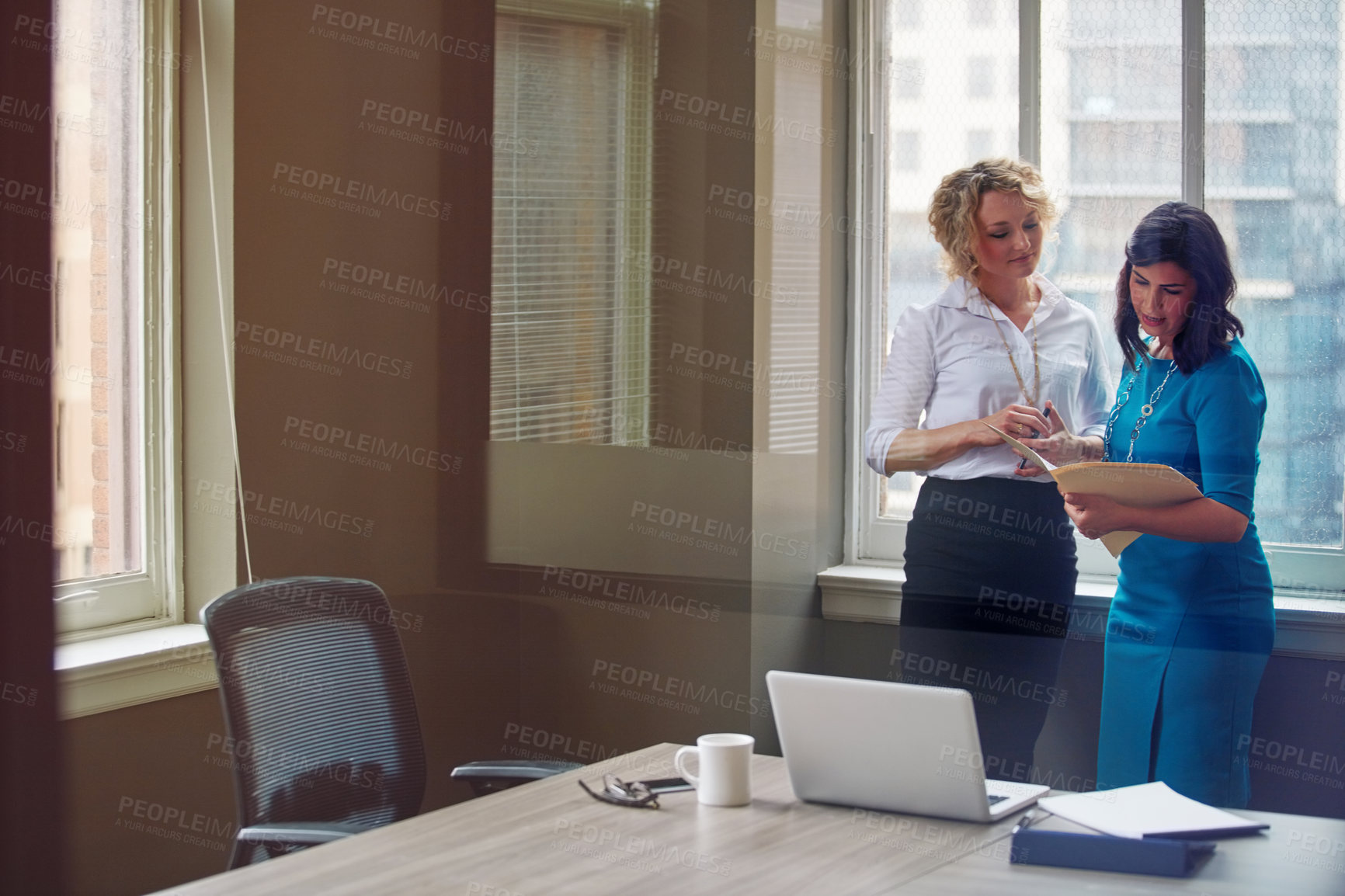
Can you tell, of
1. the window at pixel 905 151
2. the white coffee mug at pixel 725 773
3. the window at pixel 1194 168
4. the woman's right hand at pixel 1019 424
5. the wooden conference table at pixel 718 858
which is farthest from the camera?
the window at pixel 905 151

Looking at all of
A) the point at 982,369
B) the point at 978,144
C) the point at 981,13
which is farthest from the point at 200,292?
the point at 981,13

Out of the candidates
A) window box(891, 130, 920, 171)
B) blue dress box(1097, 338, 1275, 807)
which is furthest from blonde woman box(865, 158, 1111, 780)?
window box(891, 130, 920, 171)

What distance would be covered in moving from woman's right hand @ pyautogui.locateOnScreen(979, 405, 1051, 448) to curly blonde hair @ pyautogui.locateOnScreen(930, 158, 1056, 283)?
37 centimetres

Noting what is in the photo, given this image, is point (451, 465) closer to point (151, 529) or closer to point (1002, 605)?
point (151, 529)

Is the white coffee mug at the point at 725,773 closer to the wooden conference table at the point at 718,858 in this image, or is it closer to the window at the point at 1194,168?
the wooden conference table at the point at 718,858

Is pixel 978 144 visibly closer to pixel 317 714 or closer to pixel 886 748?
pixel 886 748

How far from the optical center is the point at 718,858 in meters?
1.50

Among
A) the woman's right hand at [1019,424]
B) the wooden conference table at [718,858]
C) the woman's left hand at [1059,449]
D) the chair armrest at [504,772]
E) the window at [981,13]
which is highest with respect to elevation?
the window at [981,13]

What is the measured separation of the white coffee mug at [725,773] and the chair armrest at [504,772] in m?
0.37

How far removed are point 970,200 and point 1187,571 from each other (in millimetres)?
1084

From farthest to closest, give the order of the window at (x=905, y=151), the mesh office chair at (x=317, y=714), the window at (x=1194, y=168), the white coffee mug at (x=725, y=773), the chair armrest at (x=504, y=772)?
the window at (x=905, y=151) < the window at (x=1194, y=168) < the chair armrest at (x=504, y=772) < the mesh office chair at (x=317, y=714) < the white coffee mug at (x=725, y=773)

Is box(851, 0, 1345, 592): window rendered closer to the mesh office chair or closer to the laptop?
the laptop

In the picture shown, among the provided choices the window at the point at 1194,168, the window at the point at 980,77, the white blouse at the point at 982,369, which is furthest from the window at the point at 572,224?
the window at the point at 980,77

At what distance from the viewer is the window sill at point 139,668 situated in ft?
8.16
